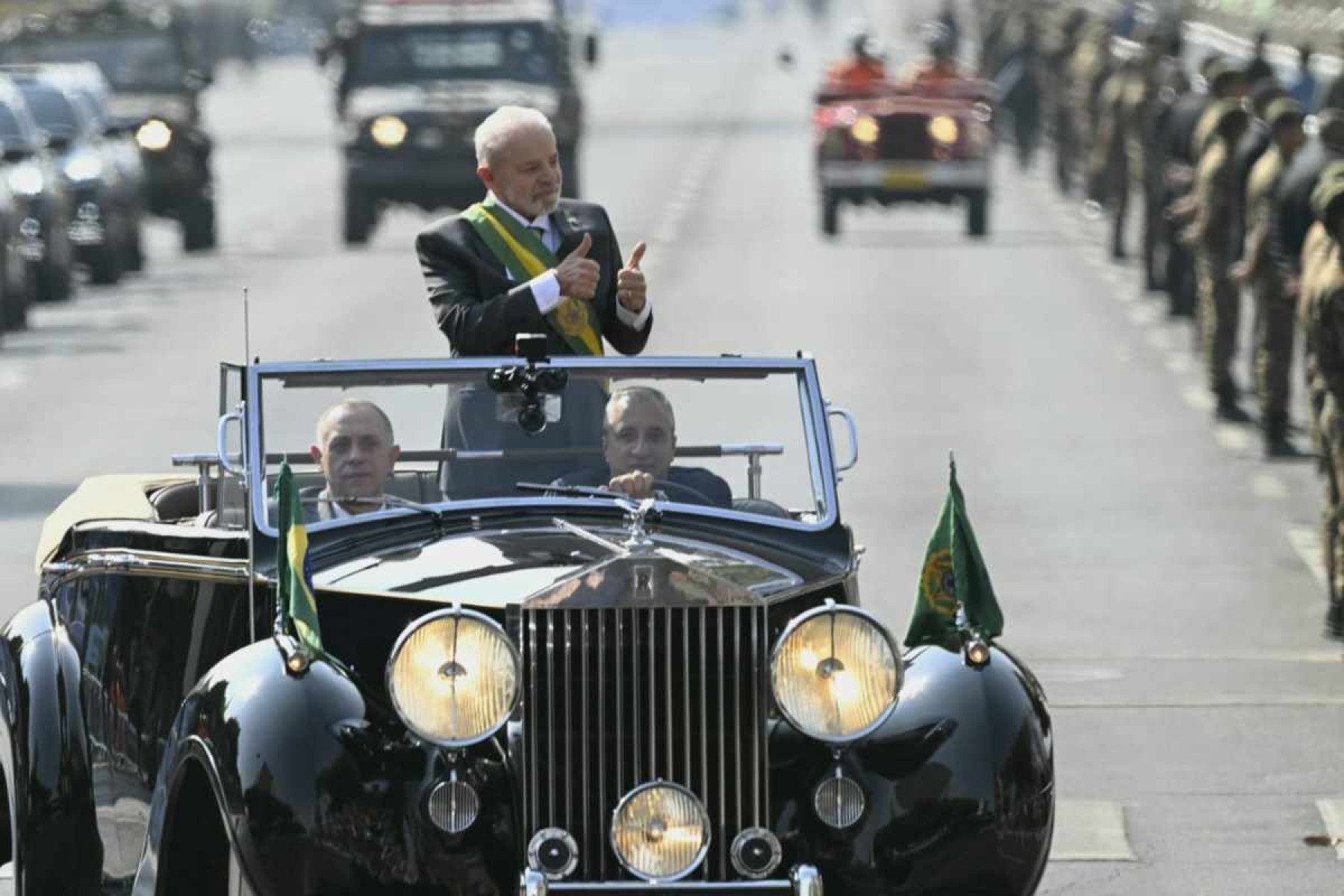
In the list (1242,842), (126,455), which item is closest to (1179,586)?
(1242,842)

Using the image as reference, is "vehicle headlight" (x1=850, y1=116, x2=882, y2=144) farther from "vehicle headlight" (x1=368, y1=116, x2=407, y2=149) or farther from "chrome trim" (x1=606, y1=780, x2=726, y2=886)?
"chrome trim" (x1=606, y1=780, x2=726, y2=886)

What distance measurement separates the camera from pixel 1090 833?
10398mm

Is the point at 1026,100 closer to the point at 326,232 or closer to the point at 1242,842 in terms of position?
the point at 326,232

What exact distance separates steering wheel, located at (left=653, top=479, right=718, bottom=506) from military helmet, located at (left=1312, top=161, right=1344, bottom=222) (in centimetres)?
614

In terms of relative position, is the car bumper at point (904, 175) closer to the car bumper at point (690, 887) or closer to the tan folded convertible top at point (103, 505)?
the tan folded convertible top at point (103, 505)

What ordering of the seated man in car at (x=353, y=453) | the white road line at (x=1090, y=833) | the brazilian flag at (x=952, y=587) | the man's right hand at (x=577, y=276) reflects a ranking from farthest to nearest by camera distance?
the white road line at (x=1090, y=833)
the man's right hand at (x=577, y=276)
the seated man in car at (x=353, y=453)
the brazilian flag at (x=952, y=587)

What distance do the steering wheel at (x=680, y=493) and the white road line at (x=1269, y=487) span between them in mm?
10555

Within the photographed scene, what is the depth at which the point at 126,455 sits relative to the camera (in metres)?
20.4

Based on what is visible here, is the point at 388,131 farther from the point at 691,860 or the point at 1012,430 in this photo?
the point at 691,860

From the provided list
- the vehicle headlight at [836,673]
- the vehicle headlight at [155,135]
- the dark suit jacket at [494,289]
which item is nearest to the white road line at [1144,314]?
the vehicle headlight at [155,135]

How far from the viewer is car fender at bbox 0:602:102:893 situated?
8.28 metres

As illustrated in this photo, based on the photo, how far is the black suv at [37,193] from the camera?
1156 inches

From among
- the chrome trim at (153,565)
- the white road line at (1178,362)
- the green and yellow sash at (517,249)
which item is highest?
the green and yellow sash at (517,249)

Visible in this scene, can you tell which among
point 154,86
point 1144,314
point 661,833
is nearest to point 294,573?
point 661,833
